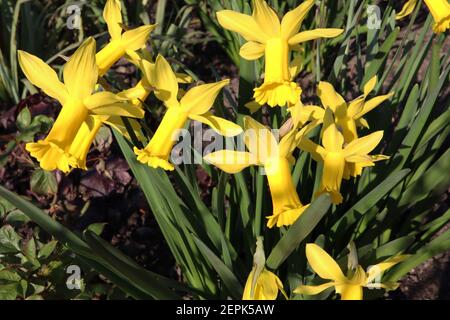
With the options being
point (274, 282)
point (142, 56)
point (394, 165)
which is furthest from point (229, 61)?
point (274, 282)

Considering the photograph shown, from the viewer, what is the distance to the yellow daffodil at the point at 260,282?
1.23 m

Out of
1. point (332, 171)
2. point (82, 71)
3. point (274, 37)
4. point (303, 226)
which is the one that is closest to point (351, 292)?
point (303, 226)

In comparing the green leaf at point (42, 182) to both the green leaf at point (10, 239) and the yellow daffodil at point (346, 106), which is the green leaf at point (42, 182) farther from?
the yellow daffodil at point (346, 106)

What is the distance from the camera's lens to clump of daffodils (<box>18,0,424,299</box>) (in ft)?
4.22

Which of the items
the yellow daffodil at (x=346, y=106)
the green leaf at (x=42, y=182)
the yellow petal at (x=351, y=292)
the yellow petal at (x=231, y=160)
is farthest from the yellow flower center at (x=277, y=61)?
the green leaf at (x=42, y=182)

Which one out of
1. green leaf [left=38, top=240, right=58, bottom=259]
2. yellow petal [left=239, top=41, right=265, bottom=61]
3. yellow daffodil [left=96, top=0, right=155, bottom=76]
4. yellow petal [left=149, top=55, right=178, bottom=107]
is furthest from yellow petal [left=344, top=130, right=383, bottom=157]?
green leaf [left=38, top=240, right=58, bottom=259]

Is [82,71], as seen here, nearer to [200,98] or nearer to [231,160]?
[200,98]

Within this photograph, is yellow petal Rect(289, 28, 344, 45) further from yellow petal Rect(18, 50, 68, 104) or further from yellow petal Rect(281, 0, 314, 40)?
yellow petal Rect(18, 50, 68, 104)

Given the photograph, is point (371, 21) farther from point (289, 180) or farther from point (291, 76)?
point (289, 180)

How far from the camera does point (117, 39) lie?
1.43 metres

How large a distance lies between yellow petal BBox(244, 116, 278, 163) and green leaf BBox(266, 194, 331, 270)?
0.69ft

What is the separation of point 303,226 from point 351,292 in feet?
0.66

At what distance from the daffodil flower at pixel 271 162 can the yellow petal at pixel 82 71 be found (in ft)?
1.11
